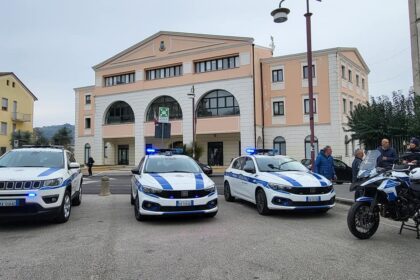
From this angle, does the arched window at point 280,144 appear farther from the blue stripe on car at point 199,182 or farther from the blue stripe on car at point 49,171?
the blue stripe on car at point 49,171

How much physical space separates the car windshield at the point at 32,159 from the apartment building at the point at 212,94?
2289 centimetres

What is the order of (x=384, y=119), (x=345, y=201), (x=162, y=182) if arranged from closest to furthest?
(x=162, y=182) < (x=345, y=201) < (x=384, y=119)

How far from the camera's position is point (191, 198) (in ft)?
26.8

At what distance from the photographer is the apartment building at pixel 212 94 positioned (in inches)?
1380

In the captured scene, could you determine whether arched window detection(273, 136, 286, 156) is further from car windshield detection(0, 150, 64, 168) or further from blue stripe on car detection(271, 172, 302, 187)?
car windshield detection(0, 150, 64, 168)

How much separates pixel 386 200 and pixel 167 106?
34876 millimetres

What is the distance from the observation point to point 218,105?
37.5m

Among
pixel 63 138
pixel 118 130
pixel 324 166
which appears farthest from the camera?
pixel 63 138

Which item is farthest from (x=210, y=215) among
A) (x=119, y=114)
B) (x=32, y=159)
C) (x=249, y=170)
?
(x=119, y=114)

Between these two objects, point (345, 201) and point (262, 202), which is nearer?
point (262, 202)

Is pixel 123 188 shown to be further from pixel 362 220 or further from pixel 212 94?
pixel 212 94

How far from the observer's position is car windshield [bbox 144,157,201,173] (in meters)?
9.56

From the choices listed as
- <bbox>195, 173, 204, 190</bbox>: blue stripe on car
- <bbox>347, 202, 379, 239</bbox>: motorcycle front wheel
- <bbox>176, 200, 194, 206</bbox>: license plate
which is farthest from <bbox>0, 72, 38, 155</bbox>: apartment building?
<bbox>347, 202, 379, 239</bbox>: motorcycle front wheel

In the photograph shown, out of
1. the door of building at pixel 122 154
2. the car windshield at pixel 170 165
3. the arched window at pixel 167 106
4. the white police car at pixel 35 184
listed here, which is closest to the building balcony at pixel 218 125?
the arched window at pixel 167 106
